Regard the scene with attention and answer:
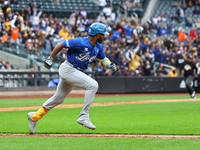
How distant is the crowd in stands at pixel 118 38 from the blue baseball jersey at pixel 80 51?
15.3m

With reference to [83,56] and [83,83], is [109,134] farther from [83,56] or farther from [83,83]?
[83,56]

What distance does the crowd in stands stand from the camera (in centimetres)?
2434

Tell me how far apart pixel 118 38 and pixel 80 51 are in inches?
735

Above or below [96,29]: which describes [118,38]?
below

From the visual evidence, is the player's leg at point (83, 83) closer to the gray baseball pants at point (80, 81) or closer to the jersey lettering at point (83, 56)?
the gray baseball pants at point (80, 81)

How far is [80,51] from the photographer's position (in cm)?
837

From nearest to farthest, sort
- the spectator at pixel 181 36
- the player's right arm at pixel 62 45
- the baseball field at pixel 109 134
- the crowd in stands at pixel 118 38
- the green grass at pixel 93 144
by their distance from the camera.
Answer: the green grass at pixel 93 144 < the baseball field at pixel 109 134 < the player's right arm at pixel 62 45 < the crowd in stands at pixel 118 38 < the spectator at pixel 181 36

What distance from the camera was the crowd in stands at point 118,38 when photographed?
79.9 feet

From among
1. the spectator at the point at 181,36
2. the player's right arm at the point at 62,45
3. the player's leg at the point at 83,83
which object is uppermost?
the player's right arm at the point at 62,45

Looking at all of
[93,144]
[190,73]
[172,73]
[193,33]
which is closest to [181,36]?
[193,33]

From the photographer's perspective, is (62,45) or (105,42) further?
(105,42)

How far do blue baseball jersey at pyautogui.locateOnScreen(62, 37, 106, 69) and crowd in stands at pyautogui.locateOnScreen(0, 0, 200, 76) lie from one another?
15.3 m

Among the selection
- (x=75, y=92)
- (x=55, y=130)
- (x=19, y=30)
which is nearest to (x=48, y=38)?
(x=19, y=30)

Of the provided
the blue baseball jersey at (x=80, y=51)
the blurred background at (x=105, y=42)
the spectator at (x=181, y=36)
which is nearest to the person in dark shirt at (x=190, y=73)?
the blurred background at (x=105, y=42)
